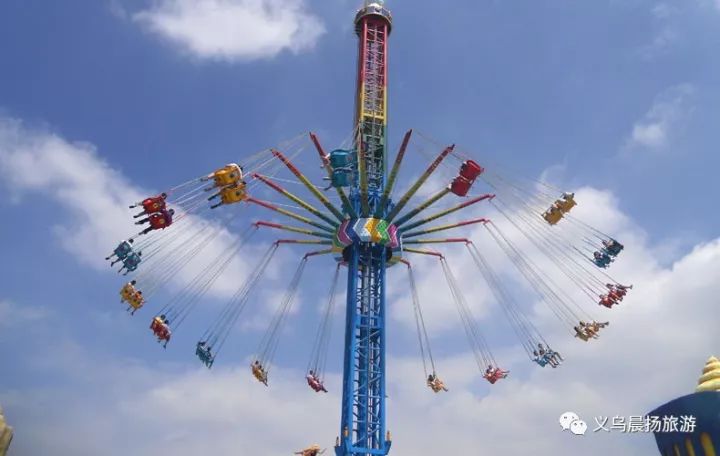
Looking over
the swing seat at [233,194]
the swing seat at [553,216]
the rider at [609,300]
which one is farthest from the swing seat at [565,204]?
the swing seat at [233,194]

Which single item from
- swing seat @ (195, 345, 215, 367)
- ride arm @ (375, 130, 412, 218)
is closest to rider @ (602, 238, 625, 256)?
ride arm @ (375, 130, 412, 218)

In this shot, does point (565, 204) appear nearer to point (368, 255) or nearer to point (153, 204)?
point (368, 255)

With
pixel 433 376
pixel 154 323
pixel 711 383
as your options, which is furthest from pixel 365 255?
pixel 711 383

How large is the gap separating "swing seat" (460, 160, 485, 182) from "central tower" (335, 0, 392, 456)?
5102mm

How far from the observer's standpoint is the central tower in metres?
32.2

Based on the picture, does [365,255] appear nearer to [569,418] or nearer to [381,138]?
[381,138]

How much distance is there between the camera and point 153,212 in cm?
2894

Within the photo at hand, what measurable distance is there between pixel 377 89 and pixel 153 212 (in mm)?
16674

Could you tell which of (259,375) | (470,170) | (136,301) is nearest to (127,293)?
(136,301)

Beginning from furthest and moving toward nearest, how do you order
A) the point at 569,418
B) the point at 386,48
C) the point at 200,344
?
1. the point at 386,48
2. the point at 200,344
3. the point at 569,418

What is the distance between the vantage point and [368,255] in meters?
35.9

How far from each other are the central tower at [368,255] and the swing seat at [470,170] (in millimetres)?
5102

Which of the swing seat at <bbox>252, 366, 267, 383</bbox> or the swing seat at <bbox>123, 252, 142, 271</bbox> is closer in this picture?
the swing seat at <bbox>123, 252, 142, 271</bbox>

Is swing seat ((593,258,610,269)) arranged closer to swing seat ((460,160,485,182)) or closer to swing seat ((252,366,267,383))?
swing seat ((460,160,485,182))
